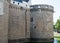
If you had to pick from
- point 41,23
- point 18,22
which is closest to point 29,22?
point 41,23

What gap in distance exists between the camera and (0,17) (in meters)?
15.6

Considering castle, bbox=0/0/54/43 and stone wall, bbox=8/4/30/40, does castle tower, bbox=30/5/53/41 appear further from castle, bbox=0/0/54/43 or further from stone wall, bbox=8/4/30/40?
stone wall, bbox=8/4/30/40

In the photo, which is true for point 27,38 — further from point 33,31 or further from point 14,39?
point 14,39

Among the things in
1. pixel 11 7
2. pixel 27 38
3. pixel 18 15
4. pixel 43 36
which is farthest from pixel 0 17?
pixel 43 36

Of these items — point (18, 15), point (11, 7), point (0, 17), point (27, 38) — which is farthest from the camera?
point (27, 38)

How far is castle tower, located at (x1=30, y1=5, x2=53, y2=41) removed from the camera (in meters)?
25.6

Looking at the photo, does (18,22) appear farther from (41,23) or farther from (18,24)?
(41,23)

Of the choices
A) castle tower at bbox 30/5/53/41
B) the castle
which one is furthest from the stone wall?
castle tower at bbox 30/5/53/41

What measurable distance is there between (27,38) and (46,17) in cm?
446

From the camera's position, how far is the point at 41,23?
25.6 metres

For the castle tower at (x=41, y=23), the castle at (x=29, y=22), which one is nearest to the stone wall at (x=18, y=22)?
the castle at (x=29, y=22)

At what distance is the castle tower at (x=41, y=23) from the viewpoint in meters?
25.6

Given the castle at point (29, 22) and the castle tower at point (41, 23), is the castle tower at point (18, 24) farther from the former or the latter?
the castle tower at point (41, 23)

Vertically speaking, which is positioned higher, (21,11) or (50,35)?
(21,11)
